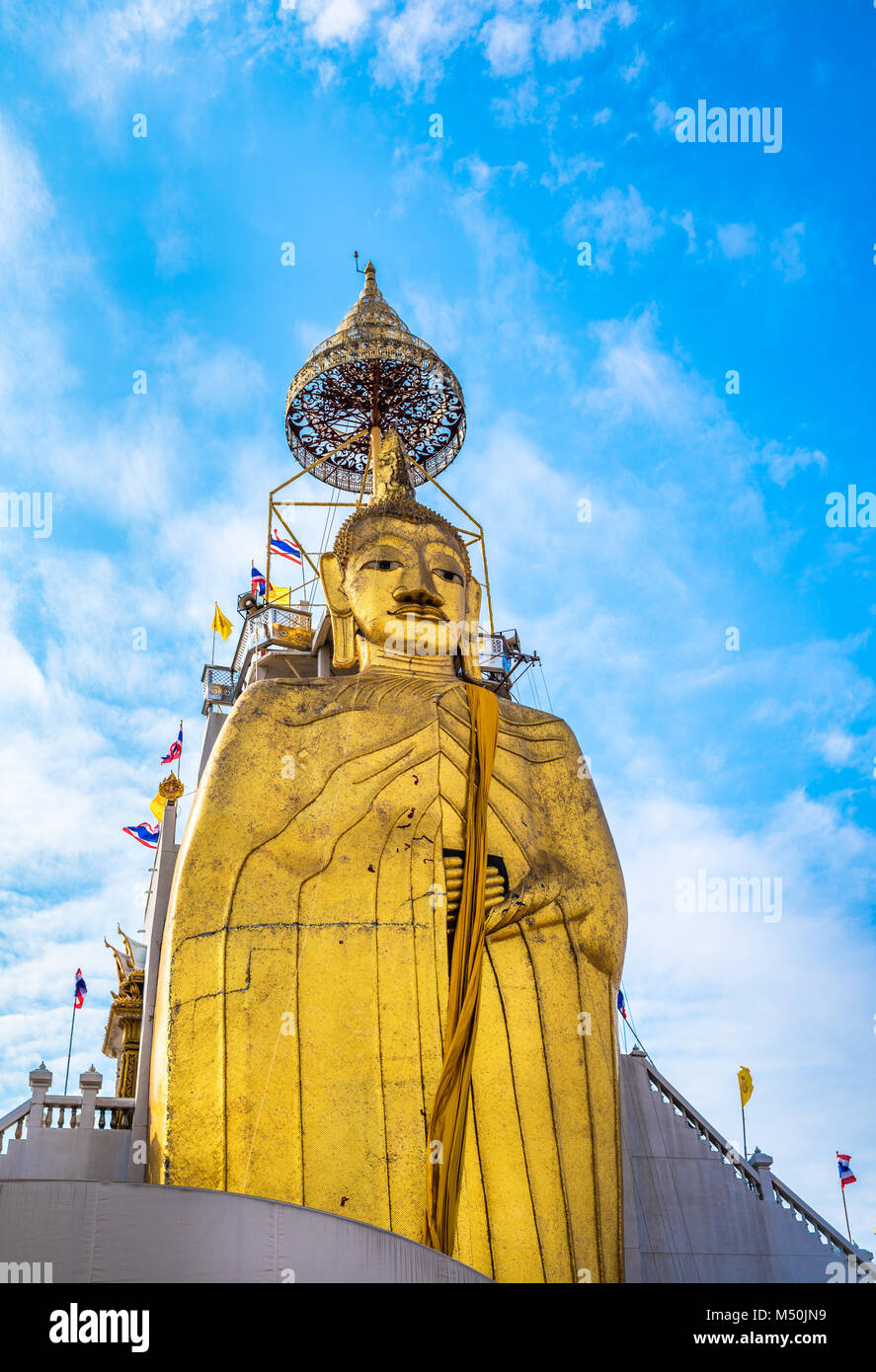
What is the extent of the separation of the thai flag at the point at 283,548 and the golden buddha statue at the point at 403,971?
4.32m

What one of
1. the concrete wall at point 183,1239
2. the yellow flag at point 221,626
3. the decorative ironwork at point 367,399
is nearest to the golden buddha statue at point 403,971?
the concrete wall at point 183,1239

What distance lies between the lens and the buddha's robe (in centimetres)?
779

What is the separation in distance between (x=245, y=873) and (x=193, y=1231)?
336cm

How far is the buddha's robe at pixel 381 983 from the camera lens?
7793 mm

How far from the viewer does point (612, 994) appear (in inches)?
361

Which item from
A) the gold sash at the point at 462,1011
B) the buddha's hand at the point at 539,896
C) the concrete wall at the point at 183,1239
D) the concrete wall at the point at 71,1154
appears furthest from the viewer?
the concrete wall at the point at 71,1154

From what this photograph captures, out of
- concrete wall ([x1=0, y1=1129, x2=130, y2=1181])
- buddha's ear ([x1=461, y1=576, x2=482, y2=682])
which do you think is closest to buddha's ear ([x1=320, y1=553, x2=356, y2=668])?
buddha's ear ([x1=461, y1=576, x2=482, y2=682])

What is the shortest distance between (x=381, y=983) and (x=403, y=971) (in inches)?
6.4

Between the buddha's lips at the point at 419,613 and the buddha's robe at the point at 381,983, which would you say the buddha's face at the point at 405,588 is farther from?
the buddha's robe at the point at 381,983

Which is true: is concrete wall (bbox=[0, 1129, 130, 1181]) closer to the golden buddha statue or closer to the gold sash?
the golden buddha statue

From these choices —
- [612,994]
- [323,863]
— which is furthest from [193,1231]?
[612,994]

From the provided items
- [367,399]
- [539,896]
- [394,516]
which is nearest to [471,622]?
[394,516]

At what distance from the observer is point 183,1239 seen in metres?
5.45
